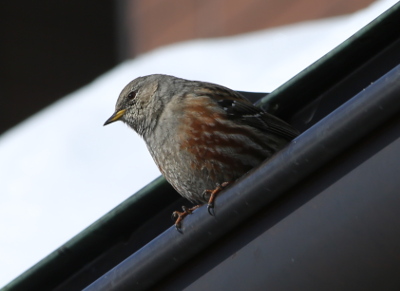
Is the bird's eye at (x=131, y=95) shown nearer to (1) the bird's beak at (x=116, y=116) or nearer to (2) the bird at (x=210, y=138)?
(1) the bird's beak at (x=116, y=116)

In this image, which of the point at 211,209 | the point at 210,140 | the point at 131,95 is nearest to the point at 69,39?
the point at 131,95

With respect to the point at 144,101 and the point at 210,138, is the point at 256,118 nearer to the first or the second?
the point at 210,138

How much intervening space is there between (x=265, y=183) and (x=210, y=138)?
162 centimetres

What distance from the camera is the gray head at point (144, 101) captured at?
5270 millimetres

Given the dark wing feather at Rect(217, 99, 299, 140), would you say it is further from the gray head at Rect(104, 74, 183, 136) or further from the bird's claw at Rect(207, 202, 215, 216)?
the bird's claw at Rect(207, 202, 215, 216)

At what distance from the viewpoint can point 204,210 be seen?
3193 millimetres

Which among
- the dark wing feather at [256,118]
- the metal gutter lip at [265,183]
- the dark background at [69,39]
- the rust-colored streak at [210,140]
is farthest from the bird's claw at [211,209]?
the dark background at [69,39]

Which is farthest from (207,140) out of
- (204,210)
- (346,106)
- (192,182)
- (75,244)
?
(346,106)

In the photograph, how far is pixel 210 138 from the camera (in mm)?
4625

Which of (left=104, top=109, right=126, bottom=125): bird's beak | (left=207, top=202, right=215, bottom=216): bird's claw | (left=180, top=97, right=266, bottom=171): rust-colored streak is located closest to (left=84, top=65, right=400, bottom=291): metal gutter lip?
(left=207, top=202, right=215, bottom=216): bird's claw

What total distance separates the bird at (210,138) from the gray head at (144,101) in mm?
156

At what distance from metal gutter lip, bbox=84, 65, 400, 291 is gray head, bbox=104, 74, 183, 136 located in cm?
194

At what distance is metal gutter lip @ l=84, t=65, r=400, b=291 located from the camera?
286 cm

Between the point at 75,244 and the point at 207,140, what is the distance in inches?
35.4
